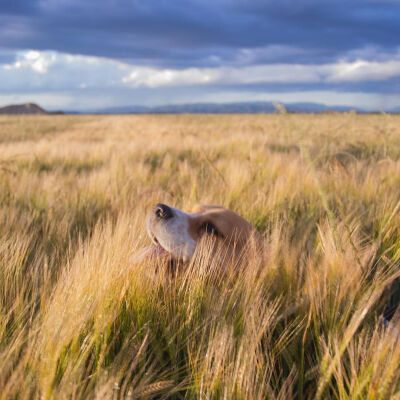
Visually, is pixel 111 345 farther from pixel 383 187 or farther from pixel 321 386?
pixel 383 187

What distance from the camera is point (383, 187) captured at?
369 centimetres

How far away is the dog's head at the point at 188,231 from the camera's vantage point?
6.27 ft

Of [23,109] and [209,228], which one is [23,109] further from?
[209,228]

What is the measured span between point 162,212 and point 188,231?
6.6 inches

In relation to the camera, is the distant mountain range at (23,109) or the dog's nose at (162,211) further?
the distant mountain range at (23,109)

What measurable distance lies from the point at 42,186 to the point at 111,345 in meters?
2.77

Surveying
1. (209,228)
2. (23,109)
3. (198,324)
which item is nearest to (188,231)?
(209,228)

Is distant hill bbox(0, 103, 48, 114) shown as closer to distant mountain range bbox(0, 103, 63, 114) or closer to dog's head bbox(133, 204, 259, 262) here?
distant mountain range bbox(0, 103, 63, 114)

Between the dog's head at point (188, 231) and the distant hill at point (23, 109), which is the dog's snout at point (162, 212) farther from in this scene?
the distant hill at point (23, 109)

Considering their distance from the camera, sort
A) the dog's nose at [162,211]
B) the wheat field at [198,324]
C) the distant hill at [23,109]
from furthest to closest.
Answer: the distant hill at [23,109]
the dog's nose at [162,211]
the wheat field at [198,324]

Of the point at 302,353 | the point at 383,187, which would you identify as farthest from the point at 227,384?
the point at 383,187

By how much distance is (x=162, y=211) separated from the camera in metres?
1.91

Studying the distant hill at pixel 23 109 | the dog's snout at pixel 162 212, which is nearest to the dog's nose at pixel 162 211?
the dog's snout at pixel 162 212

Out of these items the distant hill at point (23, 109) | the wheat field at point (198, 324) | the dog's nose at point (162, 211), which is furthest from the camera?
the distant hill at point (23, 109)
